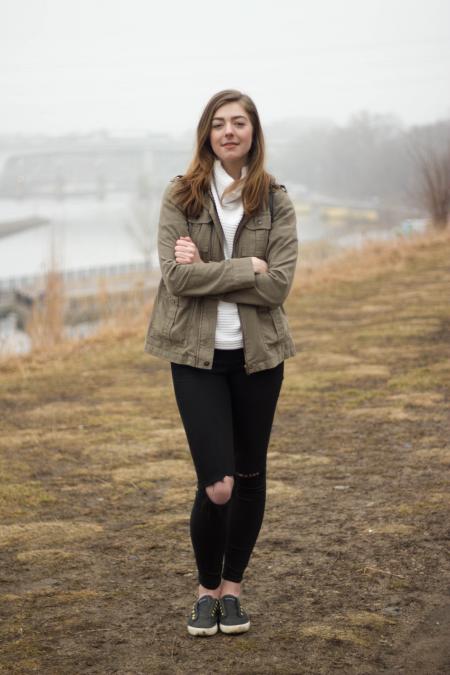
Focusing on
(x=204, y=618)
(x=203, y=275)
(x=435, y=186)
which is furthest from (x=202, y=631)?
(x=435, y=186)

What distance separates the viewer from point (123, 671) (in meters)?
2.16

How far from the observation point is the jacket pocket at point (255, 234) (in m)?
2.20

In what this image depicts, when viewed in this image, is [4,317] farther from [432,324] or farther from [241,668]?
[241,668]

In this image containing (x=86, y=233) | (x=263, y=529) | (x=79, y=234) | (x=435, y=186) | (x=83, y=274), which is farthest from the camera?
(x=86, y=233)

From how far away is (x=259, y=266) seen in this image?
2.17 metres

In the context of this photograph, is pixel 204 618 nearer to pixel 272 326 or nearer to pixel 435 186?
pixel 272 326

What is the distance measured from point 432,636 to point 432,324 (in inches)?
195

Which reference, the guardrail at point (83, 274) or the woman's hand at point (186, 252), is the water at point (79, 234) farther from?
the woman's hand at point (186, 252)

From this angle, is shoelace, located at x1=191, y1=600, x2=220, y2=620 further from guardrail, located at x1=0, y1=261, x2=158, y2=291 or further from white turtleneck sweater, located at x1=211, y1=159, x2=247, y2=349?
guardrail, located at x1=0, y1=261, x2=158, y2=291

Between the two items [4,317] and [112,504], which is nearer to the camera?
[112,504]

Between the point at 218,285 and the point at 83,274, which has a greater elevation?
the point at 218,285

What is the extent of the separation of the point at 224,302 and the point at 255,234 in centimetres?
19

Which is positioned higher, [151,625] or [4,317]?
[151,625]

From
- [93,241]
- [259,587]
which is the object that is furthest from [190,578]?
[93,241]
